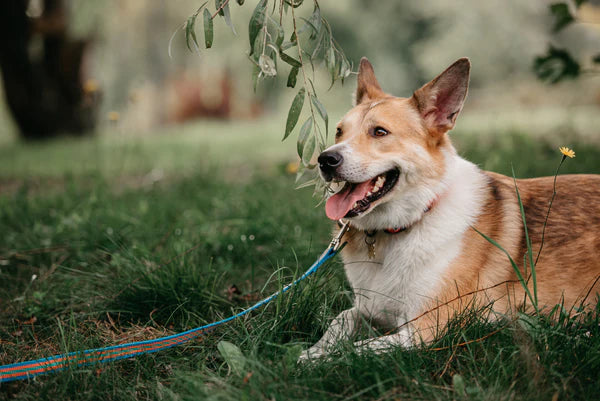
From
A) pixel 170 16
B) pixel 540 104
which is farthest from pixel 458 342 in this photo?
pixel 540 104

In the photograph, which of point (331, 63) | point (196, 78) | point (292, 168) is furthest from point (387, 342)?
point (196, 78)

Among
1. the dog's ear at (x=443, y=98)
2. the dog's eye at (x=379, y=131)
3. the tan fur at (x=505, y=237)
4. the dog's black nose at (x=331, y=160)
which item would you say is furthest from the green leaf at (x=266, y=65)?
the dog's ear at (x=443, y=98)

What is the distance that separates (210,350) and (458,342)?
1.10 meters

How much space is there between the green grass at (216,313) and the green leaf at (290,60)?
96 centimetres

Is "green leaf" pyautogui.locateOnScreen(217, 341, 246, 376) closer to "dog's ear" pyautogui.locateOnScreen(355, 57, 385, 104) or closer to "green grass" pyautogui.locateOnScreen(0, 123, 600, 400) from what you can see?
"green grass" pyautogui.locateOnScreen(0, 123, 600, 400)

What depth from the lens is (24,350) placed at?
245 centimetres

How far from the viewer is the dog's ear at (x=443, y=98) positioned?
2.59 m

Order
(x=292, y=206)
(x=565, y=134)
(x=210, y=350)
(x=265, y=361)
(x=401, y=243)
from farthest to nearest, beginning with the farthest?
(x=565, y=134) → (x=292, y=206) → (x=401, y=243) → (x=210, y=350) → (x=265, y=361)

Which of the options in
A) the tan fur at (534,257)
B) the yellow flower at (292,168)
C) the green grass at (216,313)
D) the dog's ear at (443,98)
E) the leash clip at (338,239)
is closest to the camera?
the green grass at (216,313)

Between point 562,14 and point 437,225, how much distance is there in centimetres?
290

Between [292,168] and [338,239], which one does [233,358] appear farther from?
[292,168]

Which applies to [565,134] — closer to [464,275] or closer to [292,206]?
[292,206]

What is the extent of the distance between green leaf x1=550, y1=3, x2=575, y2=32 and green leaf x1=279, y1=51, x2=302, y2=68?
3.06 meters

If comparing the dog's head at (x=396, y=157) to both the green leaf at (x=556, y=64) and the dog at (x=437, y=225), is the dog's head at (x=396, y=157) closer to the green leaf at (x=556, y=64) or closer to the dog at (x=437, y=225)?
the dog at (x=437, y=225)
